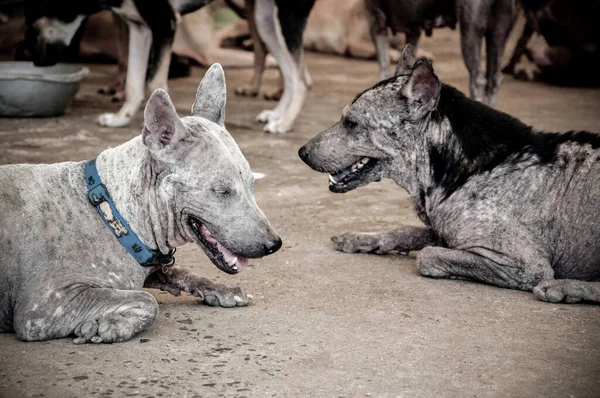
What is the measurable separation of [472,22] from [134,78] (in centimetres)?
302

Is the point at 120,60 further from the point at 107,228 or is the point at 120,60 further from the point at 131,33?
the point at 107,228

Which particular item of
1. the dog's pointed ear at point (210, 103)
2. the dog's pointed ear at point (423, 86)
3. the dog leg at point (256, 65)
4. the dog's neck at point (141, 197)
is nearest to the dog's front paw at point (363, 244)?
the dog's pointed ear at point (423, 86)

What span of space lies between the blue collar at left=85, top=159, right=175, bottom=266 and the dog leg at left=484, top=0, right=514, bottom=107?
196 inches

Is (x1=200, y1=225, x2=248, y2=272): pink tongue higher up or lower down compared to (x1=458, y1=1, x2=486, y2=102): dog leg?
lower down

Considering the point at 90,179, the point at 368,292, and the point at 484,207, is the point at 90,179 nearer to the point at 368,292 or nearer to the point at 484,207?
the point at 368,292

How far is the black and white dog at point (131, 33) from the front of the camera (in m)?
8.30

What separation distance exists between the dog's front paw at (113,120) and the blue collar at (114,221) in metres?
4.43

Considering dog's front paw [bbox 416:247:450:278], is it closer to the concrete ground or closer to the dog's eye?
the concrete ground

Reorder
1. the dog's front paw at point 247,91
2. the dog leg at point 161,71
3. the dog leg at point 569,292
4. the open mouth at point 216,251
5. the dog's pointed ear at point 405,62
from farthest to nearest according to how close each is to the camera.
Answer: the dog's front paw at point 247,91 → the dog leg at point 161,71 → the dog's pointed ear at point 405,62 → the dog leg at point 569,292 → the open mouth at point 216,251

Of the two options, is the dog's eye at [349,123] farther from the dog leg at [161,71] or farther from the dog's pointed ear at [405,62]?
the dog leg at [161,71]

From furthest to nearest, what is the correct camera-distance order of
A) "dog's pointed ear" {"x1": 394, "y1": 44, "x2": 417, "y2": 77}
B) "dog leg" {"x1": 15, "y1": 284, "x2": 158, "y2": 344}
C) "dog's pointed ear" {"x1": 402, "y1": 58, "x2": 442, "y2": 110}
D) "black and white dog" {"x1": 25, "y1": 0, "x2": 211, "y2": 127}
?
"black and white dog" {"x1": 25, "y1": 0, "x2": 211, "y2": 127} < "dog's pointed ear" {"x1": 394, "y1": 44, "x2": 417, "y2": 77} < "dog's pointed ear" {"x1": 402, "y1": 58, "x2": 442, "y2": 110} < "dog leg" {"x1": 15, "y1": 284, "x2": 158, "y2": 344}

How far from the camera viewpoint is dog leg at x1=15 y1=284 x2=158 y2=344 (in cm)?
368

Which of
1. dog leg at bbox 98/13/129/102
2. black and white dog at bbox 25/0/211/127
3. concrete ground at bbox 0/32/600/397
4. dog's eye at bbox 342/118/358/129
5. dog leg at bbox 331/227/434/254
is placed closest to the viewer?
concrete ground at bbox 0/32/600/397

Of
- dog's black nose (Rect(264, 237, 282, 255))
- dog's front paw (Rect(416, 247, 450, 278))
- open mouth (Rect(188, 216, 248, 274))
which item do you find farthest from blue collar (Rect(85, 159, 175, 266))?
dog's front paw (Rect(416, 247, 450, 278))
